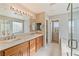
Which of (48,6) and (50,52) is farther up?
(48,6)

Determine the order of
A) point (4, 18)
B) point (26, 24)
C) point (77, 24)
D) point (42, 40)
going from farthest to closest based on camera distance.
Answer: point (42, 40) < point (26, 24) < point (4, 18) < point (77, 24)

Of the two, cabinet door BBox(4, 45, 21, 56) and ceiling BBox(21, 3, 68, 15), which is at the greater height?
ceiling BBox(21, 3, 68, 15)

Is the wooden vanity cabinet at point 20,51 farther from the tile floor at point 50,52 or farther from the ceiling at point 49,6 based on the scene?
the ceiling at point 49,6

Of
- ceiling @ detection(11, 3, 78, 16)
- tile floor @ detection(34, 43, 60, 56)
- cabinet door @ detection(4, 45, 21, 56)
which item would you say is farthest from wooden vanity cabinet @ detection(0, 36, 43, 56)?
ceiling @ detection(11, 3, 78, 16)

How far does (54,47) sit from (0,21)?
1482 millimetres

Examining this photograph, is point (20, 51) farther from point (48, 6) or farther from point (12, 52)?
point (48, 6)

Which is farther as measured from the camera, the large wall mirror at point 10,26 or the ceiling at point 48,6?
the large wall mirror at point 10,26

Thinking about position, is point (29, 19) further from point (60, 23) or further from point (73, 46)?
point (73, 46)

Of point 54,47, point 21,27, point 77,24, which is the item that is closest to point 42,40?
point 54,47

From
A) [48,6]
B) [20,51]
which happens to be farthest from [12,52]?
[48,6]

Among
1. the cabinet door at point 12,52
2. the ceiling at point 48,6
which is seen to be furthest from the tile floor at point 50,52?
the ceiling at point 48,6

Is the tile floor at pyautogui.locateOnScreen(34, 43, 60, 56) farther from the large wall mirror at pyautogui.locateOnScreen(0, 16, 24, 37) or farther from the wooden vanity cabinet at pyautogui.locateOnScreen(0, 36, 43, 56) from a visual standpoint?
the large wall mirror at pyautogui.locateOnScreen(0, 16, 24, 37)

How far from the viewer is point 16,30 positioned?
202cm

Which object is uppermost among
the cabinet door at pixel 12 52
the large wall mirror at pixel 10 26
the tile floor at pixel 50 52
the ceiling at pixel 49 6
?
the ceiling at pixel 49 6
